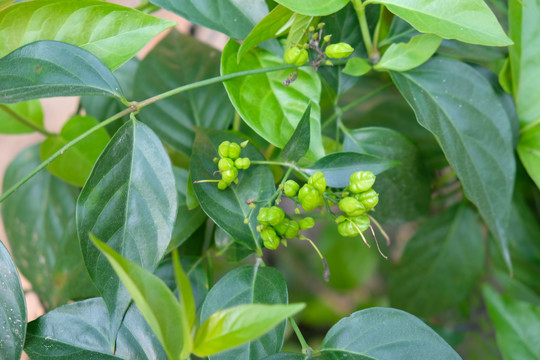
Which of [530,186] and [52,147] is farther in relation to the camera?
[530,186]

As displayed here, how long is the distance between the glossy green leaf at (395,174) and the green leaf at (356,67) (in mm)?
63

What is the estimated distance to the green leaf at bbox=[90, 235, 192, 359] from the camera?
0.82 feet

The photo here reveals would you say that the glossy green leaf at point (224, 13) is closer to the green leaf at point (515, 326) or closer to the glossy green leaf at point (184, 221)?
the glossy green leaf at point (184, 221)

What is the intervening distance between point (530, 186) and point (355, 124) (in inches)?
12.0

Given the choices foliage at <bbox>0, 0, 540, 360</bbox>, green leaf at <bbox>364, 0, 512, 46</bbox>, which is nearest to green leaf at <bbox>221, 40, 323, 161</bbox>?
foliage at <bbox>0, 0, 540, 360</bbox>

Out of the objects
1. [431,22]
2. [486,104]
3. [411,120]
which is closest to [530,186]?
[411,120]

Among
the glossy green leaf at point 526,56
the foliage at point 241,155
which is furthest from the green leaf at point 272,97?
the glossy green leaf at point 526,56

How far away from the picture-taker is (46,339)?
354 mm

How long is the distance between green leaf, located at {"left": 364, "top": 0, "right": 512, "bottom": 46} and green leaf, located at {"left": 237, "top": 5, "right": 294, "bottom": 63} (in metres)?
0.10

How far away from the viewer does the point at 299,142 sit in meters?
0.35

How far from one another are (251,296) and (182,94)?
258mm

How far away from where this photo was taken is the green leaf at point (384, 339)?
1.12 ft

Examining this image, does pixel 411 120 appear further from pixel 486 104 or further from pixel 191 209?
pixel 191 209

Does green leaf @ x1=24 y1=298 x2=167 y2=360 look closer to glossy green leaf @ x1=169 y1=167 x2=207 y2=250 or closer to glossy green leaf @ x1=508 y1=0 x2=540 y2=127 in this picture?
glossy green leaf @ x1=169 y1=167 x2=207 y2=250
